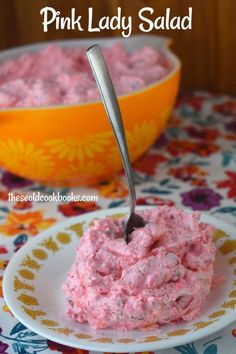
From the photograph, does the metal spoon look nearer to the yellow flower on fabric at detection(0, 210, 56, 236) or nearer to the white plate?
the white plate

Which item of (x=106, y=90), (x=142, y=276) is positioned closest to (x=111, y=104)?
(x=106, y=90)

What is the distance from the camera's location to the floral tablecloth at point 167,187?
98 cm

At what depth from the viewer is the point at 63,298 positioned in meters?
0.78

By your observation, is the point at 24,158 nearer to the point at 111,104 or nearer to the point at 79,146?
the point at 79,146

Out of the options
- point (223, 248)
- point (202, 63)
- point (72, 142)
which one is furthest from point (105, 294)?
point (202, 63)

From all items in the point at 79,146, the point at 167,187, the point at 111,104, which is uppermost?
the point at 111,104

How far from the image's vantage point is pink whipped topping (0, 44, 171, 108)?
3.32ft

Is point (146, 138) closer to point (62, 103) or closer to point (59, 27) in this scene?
point (62, 103)

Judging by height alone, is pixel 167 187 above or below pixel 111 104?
below

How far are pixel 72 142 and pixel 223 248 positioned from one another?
317 mm

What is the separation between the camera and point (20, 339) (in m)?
0.74

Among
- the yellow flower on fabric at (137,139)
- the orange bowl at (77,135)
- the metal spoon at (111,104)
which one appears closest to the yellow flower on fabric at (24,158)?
the orange bowl at (77,135)

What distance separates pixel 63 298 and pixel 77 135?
1.03 feet

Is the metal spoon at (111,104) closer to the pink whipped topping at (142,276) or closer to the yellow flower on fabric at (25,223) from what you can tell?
the pink whipped topping at (142,276)
